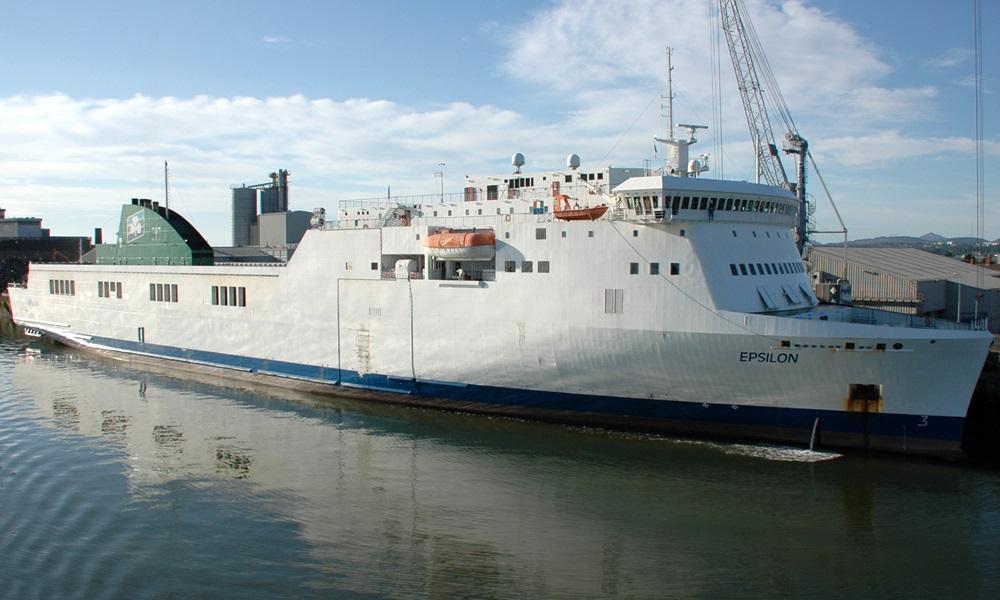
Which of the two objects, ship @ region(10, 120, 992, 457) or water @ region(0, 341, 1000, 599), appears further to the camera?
ship @ region(10, 120, 992, 457)

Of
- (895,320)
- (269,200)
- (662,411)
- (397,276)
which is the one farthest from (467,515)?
(269,200)

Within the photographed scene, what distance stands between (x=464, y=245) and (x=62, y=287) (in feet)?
88.4

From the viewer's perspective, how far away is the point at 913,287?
101 feet

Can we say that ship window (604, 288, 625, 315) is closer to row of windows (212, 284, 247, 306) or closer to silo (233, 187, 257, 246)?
row of windows (212, 284, 247, 306)

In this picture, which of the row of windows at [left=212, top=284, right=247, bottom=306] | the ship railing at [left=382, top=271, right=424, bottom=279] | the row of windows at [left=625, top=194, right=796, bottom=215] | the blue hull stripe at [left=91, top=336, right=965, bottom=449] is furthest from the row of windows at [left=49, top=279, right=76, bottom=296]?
the row of windows at [left=625, top=194, right=796, bottom=215]

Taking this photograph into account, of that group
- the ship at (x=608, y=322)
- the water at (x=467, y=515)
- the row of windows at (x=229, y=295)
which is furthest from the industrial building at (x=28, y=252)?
the water at (x=467, y=515)

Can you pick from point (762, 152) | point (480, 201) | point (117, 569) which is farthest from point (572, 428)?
point (762, 152)

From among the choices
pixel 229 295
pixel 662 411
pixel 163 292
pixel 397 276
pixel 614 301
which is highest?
pixel 397 276

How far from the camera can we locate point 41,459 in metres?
18.2

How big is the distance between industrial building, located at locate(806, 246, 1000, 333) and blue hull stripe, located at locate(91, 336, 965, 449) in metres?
14.0

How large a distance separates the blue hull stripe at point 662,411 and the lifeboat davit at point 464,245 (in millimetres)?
3700

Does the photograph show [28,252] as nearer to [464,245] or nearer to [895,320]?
[464,245]

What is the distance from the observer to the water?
12039 millimetres

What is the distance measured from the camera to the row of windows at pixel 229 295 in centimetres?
2809
